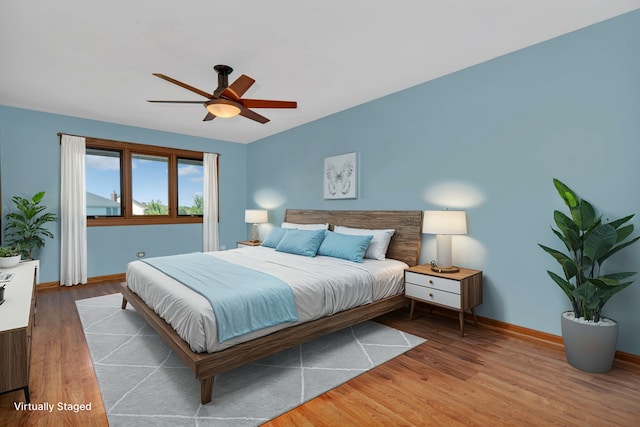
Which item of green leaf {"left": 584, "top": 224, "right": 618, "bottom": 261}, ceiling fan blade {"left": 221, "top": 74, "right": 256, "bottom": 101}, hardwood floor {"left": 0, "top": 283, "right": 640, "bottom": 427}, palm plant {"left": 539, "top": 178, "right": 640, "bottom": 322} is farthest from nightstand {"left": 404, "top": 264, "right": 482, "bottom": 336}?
ceiling fan blade {"left": 221, "top": 74, "right": 256, "bottom": 101}

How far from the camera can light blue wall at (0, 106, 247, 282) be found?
441cm

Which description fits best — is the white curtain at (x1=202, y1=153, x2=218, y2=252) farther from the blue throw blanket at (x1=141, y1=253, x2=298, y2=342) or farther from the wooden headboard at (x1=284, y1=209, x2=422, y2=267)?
the blue throw blanket at (x1=141, y1=253, x2=298, y2=342)

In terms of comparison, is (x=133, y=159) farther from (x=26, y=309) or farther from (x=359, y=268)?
(x=359, y=268)

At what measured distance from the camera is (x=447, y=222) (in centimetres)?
309

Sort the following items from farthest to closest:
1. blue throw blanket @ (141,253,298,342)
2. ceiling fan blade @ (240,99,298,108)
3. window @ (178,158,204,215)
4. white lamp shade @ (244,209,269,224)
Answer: window @ (178,158,204,215) → white lamp shade @ (244,209,269,224) → ceiling fan blade @ (240,99,298,108) → blue throw blanket @ (141,253,298,342)

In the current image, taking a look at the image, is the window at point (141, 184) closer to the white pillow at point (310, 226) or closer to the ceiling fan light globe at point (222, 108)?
the white pillow at point (310, 226)

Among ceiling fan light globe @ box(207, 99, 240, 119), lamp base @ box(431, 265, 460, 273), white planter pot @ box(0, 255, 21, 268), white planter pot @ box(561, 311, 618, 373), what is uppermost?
ceiling fan light globe @ box(207, 99, 240, 119)

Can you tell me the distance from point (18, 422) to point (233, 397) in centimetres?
119

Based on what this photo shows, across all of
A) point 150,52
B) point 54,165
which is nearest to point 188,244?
point 54,165

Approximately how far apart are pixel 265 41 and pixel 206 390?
2.68m

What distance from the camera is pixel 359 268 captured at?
3.24m

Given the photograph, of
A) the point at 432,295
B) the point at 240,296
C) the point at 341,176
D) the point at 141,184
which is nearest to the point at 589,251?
the point at 432,295

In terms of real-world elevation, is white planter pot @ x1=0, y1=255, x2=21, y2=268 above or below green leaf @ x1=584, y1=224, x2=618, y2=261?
below

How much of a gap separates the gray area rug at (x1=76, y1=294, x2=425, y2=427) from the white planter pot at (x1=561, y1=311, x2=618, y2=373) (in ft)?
3.77
